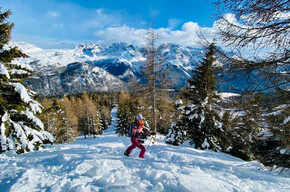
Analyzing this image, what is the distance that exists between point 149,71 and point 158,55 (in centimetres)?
166

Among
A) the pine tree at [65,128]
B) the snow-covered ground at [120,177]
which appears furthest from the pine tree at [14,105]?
the pine tree at [65,128]

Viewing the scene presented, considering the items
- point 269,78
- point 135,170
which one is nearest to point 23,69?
point 135,170

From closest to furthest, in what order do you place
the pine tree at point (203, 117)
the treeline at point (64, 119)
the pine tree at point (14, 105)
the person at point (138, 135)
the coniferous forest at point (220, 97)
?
1. the coniferous forest at point (220, 97)
2. the person at point (138, 135)
3. the pine tree at point (14, 105)
4. the pine tree at point (203, 117)
5. the treeline at point (64, 119)

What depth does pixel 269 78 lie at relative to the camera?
131 inches

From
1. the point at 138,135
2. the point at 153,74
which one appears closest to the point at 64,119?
the point at 153,74

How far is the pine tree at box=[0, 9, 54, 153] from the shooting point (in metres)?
7.16

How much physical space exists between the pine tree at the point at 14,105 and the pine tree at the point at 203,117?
10.8 metres

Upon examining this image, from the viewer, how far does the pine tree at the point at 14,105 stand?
7164mm

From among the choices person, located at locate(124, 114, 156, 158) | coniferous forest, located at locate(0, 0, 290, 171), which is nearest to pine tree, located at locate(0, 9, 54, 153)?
coniferous forest, located at locate(0, 0, 290, 171)

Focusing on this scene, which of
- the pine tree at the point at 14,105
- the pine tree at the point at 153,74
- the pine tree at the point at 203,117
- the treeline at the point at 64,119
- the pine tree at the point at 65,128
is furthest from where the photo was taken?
the pine tree at the point at 65,128

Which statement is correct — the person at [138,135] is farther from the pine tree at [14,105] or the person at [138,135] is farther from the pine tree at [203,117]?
the pine tree at [203,117]

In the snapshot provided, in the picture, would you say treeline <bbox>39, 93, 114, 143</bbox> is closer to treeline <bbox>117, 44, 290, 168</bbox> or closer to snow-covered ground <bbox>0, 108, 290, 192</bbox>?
snow-covered ground <bbox>0, 108, 290, 192</bbox>

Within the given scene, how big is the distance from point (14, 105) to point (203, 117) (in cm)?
1206

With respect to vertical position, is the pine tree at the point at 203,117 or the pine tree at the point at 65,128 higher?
the pine tree at the point at 203,117
